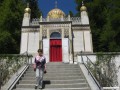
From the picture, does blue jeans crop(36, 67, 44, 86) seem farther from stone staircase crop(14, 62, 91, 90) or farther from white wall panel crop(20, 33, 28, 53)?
white wall panel crop(20, 33, 28, 53)

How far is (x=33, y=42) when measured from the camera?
2481 centimetres

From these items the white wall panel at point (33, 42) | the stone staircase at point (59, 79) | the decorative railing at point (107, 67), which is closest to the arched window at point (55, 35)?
the white wall panel at point (33, 42)

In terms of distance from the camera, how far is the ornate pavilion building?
23641mm

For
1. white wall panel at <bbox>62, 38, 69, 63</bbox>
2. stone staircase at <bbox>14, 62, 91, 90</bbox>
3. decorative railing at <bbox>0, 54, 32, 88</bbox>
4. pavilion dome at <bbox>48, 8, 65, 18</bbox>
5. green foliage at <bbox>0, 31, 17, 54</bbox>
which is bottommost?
stone staircase at <bbox>14, 62, 91, 90</bbox>

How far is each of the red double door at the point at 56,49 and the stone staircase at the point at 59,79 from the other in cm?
753

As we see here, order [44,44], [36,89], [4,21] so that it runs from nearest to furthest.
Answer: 1. [36,89]
2. [44,44]
3. [4,21]

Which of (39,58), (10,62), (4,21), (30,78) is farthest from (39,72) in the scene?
(4,21)

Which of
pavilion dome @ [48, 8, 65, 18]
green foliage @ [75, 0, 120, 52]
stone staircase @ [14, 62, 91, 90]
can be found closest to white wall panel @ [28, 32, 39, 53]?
pavilion dome @ [48, 8, 65, 18]

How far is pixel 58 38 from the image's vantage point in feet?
78.9

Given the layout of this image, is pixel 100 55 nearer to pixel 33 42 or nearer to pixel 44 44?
pixel 44 44

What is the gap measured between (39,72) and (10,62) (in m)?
7.27

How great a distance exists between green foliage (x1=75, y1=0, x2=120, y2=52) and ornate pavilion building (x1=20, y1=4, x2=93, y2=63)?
5.28 meters

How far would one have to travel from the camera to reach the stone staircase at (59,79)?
12102 mm

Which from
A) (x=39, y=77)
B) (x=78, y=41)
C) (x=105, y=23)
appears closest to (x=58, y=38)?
(x=78, y=41)
